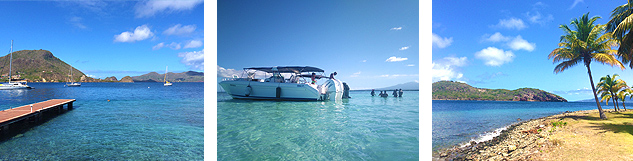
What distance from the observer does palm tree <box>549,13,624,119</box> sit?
2934mm

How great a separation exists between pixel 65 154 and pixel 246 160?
158 inches

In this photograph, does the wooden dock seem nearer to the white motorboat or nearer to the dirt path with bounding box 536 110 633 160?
the white motorboat

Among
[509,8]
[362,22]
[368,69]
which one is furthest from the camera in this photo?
[368,69]

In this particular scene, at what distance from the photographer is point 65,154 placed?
370 cm

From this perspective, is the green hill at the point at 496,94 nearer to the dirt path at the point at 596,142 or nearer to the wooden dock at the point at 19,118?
the dirt path at the point at 596,142

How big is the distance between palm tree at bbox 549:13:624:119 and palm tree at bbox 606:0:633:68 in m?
0.68

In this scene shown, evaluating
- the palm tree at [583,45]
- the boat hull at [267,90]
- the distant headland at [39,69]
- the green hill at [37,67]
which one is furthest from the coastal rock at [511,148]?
the green hill at [37,67]

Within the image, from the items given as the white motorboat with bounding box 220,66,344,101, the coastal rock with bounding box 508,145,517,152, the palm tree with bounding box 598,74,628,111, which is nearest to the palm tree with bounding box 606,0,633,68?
the palm tree with bounding box 598,74,628,111

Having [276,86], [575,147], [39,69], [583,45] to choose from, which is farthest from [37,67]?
[583,45]

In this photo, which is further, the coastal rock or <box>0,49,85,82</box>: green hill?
<box>0,49,85,82</box>: green hill

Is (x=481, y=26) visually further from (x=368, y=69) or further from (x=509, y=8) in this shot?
(x=368, y=69)

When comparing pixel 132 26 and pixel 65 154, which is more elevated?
pixel 132 26

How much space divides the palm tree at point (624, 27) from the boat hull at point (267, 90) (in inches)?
329

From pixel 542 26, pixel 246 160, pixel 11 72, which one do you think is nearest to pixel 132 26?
pixel 11 72
